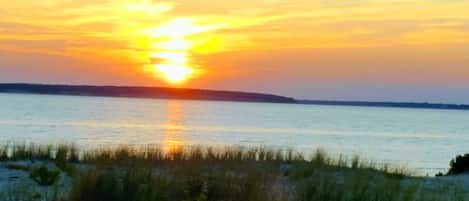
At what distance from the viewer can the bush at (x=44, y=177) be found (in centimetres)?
1334

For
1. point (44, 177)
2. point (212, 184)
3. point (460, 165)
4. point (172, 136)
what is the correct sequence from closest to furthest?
point (212, 184)
point (44, 177)
point (460, 165)
point (172, 136)

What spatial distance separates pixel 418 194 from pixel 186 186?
484 centimetres

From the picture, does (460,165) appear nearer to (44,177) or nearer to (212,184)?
(44,177)

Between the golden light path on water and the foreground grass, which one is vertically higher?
the golden light path on water

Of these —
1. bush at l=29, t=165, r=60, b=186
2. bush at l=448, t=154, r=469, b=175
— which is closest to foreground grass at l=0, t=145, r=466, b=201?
A: bush at l=29, t=165, r=60, b=186

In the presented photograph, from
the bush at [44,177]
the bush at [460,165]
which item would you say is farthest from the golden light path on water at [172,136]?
the bush at [44,177]

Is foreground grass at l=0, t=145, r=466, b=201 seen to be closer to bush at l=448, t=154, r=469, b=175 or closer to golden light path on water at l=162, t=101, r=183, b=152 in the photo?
golden light path on water at l=162, t=101, r=183, b=152

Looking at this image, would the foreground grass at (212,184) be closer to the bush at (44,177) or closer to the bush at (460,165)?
the bush at (44,177)

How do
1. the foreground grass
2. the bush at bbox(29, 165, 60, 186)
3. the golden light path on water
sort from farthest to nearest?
the golden light path on water
the bush at bbox(29, 165, 60, 186)
the foreground grass

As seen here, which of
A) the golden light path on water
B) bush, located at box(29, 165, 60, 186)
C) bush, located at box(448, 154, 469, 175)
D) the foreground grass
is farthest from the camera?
the golden light path on water

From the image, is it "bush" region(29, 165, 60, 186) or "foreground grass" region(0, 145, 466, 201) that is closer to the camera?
"foreground grass" region(0, 145, 466, 201)

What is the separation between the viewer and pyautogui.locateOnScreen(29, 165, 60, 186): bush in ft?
43.8

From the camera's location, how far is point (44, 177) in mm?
13477

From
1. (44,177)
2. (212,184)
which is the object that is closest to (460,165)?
(44,177)
